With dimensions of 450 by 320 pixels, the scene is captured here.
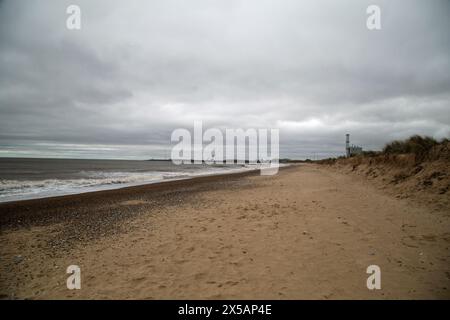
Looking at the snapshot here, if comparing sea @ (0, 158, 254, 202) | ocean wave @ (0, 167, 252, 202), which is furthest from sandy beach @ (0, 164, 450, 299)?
sea @ (0, 158, 254, 202)

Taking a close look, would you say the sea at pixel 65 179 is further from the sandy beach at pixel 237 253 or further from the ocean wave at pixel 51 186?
the sandy beach at pixel 237 253

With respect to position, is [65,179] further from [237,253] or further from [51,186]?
[237,253]

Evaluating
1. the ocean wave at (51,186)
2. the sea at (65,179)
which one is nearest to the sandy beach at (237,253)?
the ocean wave at (51,186)

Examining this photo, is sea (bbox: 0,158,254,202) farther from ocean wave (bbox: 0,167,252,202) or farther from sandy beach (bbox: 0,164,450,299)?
sandy beach (bbox: 0,164,450,299)

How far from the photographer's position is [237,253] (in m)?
5.37

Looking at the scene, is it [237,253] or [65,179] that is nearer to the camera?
[237,253]

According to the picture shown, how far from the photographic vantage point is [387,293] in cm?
363

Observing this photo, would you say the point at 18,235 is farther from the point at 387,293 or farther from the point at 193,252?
the point at 387,293

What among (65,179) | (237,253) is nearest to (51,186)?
(65,179)
